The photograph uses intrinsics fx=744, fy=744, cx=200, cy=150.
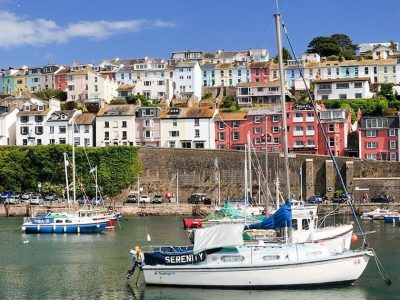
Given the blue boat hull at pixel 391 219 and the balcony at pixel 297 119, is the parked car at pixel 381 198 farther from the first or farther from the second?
the balcony at pixel 297 119

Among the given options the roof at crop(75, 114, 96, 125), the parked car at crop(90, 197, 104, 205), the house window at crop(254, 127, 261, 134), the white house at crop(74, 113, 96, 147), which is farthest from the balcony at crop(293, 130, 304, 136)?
the roof at crop(75, 114, 96, 125)

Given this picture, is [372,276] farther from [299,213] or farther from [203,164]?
[203,164]

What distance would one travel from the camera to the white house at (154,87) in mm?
105438

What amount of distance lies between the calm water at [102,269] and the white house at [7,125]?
3131 cm

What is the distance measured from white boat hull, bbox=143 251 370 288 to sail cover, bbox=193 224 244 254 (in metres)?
0.78

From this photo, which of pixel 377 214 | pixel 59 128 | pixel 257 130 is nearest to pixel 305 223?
pixel 377 214

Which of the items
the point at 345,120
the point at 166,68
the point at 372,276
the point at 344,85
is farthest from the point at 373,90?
the point at 372,276

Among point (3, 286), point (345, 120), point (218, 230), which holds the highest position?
point (345, 120)

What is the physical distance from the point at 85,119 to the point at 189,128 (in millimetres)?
12281

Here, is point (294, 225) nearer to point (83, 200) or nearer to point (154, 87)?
point (83, 200)

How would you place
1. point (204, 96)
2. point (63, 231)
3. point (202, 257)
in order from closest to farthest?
1. point (202, 257)
2. point (63, 231)
3. point (204, 96)

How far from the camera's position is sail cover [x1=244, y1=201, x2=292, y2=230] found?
95.2 ft

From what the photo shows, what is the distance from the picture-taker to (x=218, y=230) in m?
28.4

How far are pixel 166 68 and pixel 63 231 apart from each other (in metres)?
63.6
